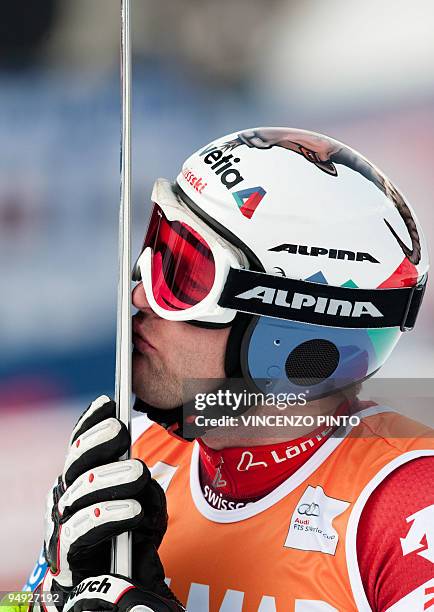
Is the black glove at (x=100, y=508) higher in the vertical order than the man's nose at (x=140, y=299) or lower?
lower

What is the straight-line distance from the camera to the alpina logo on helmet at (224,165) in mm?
1185

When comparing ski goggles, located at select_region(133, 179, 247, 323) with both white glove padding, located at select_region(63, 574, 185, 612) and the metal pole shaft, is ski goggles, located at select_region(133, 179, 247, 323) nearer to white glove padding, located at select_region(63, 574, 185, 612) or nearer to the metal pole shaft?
the metal pole shaft

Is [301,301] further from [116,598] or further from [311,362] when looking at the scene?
[116,598]

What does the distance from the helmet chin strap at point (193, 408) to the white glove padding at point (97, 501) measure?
158mm

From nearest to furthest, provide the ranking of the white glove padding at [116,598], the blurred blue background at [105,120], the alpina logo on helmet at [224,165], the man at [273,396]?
the white glove padding at [116,598] < the man at [273,396] < the alpina logo on helmet at [224,165] < the blurred blue background at [105,120]

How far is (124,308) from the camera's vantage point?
103 cm

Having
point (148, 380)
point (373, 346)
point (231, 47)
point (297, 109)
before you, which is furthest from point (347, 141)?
point (148, 380)

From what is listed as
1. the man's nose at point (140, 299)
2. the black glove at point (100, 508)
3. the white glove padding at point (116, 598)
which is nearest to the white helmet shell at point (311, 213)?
the man's nose at point (140, 299)

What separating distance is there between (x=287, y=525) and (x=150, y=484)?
0.22 meters

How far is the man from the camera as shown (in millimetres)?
1078

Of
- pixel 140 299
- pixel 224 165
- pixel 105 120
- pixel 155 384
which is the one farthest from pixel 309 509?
pixel 105 120

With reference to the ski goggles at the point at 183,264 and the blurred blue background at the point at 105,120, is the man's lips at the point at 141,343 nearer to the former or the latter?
the ski goggles at the point at 183,264

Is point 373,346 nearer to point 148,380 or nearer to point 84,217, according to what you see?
point 148,380

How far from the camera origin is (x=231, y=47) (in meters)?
1.76
